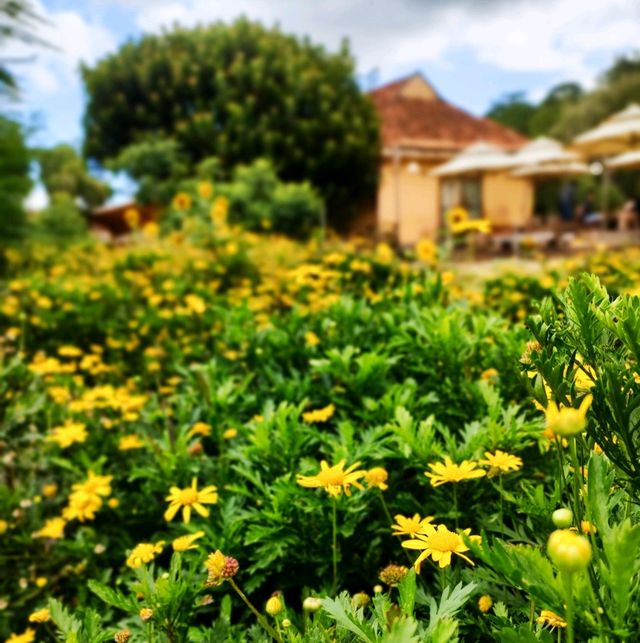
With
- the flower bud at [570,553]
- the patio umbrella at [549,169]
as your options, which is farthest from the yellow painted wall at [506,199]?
the flower bud at [570,553]

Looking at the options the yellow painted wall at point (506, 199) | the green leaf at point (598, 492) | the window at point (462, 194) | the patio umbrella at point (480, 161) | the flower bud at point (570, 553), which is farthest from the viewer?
the yellow painted wall at point (506, 199)

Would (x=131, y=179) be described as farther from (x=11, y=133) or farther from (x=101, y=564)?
(x=101, y=564)

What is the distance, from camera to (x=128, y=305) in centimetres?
475

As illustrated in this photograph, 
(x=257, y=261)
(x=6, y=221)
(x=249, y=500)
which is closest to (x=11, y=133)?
(x=6, y=221)

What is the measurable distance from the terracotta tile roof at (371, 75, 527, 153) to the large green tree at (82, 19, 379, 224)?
1.89 meters

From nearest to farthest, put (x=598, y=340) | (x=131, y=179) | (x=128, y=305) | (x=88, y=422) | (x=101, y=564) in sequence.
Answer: (x=598, y=340), (x=101, y=564), (x=88, y=422), (x=128, y=305), (x=131, y=179)

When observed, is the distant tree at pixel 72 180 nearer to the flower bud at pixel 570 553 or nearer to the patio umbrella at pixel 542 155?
the patio umbrella at pixel 542 155

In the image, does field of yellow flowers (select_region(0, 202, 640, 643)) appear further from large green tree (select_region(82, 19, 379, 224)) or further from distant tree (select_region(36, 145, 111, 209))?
distant tree (select_region(36, 145, 111, 209))

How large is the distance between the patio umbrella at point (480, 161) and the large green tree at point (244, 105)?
121 inches

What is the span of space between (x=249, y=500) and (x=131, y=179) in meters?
15.3

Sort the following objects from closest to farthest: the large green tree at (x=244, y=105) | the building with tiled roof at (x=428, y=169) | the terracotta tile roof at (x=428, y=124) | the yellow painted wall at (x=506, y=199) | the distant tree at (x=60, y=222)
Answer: the distant tree at (x=60, y=222) < the large green tree at (x=244, y=105) < the building with tiled roof at (x=428, y=169) < the terracotta tile roof at (x=428, y=124) < the yellow painted wall at (x=506, y=199)

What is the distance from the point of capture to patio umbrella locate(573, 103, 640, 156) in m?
12.2

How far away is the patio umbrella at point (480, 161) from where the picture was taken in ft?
43.2

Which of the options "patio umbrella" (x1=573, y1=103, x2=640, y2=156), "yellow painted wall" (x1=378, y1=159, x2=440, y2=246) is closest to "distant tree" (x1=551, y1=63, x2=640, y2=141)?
"yellow painted wall" (x1=378, y1=159, x2=440, y2=246)
